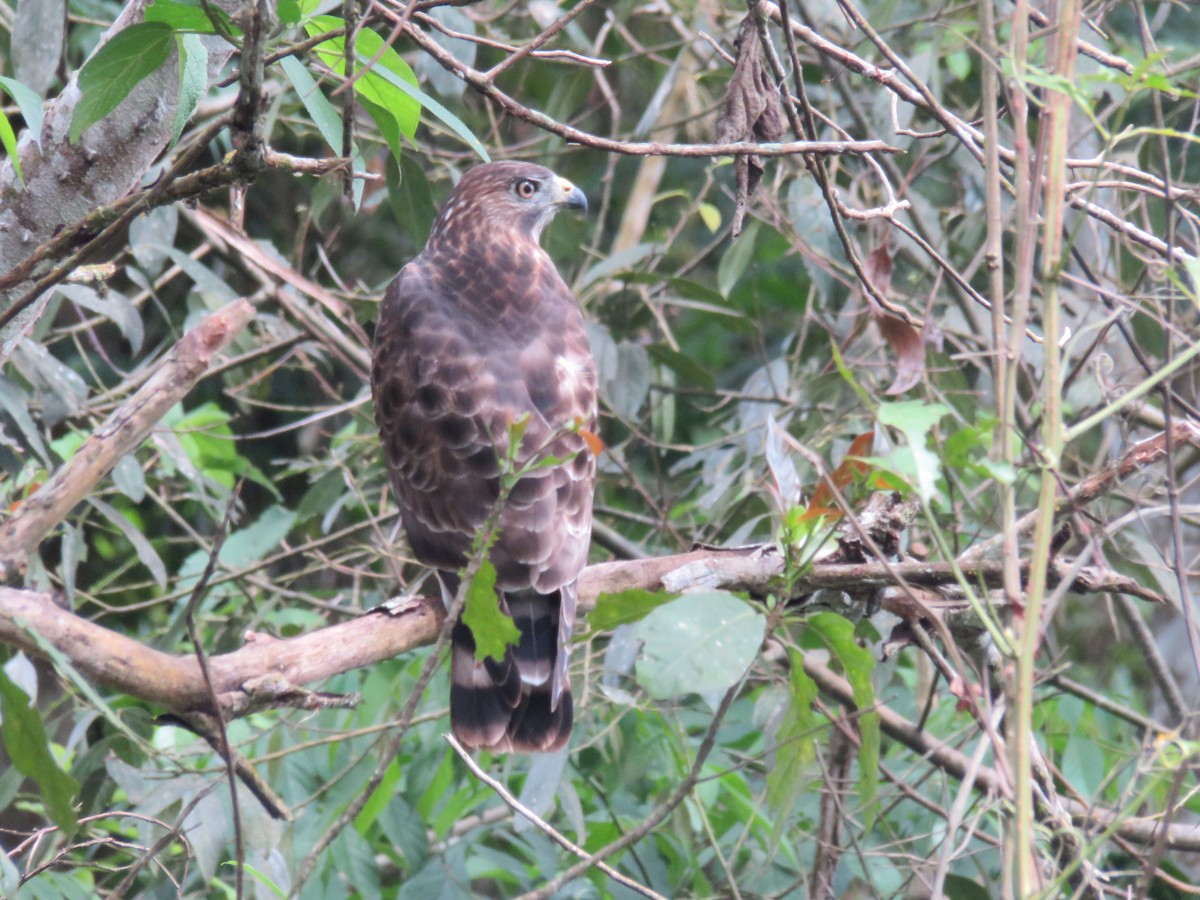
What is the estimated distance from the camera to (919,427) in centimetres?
146

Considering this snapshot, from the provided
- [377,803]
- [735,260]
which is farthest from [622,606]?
[735,260]

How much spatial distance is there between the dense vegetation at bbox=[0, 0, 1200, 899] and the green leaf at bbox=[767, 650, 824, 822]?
16 millimetres

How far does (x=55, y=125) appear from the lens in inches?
94.8

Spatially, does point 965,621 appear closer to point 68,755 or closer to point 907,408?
point 907,408

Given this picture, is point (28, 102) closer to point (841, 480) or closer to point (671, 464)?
point (841, 480)

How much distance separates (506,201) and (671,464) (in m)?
1.45

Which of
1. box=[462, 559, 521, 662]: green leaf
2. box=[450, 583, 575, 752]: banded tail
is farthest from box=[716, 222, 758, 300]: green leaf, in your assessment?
box=[462, 559, 521, 662]: green leaf

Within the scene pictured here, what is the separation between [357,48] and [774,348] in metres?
5.04

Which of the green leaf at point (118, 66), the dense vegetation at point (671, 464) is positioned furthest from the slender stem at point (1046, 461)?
the green leaf at point (118, 66)

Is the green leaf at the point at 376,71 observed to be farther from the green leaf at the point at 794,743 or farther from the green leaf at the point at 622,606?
the green leaf at the point at 794,743

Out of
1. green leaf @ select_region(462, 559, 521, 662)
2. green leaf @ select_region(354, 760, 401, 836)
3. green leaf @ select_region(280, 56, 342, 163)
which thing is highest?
green leaf @ select_region(280, 56, 342, 163)

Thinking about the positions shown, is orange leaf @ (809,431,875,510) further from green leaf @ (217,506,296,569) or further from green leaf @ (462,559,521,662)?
green leaf @ (217,506,296,569)

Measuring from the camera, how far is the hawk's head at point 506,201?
421 centimetres

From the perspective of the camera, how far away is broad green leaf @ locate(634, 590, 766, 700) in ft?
5.94
